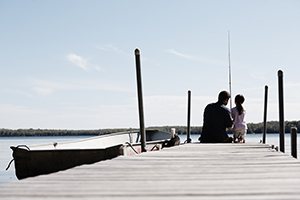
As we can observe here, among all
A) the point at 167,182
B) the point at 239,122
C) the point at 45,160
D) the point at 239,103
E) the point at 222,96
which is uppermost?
the point at 222,96

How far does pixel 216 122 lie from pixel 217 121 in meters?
0.03

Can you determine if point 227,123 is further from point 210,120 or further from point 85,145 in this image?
point 85,145

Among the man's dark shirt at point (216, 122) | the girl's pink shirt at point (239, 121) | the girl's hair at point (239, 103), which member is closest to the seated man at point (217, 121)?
the man's dark shirt at point (216, 122)

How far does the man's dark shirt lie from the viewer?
9711 mm

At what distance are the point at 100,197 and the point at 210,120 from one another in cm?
680

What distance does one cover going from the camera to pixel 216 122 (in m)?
9.79

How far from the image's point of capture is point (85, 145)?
1430 cm

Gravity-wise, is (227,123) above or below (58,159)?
above

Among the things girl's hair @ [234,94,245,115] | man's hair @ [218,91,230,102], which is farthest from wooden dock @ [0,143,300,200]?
girl's hair @ [234,94,245,115]

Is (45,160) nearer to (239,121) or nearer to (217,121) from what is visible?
(217,121)

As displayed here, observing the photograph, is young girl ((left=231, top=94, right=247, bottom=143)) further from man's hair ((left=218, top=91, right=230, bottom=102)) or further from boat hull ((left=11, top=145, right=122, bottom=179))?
boat hull ((left=11, top=145, right=122, bottom=179))

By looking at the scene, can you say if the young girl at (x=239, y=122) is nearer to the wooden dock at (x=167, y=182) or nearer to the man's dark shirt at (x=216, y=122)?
the man's dark shirt at (x=216, y=122)

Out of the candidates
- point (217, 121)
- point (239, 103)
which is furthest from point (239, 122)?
point (217, 121)

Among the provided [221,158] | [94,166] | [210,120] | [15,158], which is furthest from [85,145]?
[94,166]
